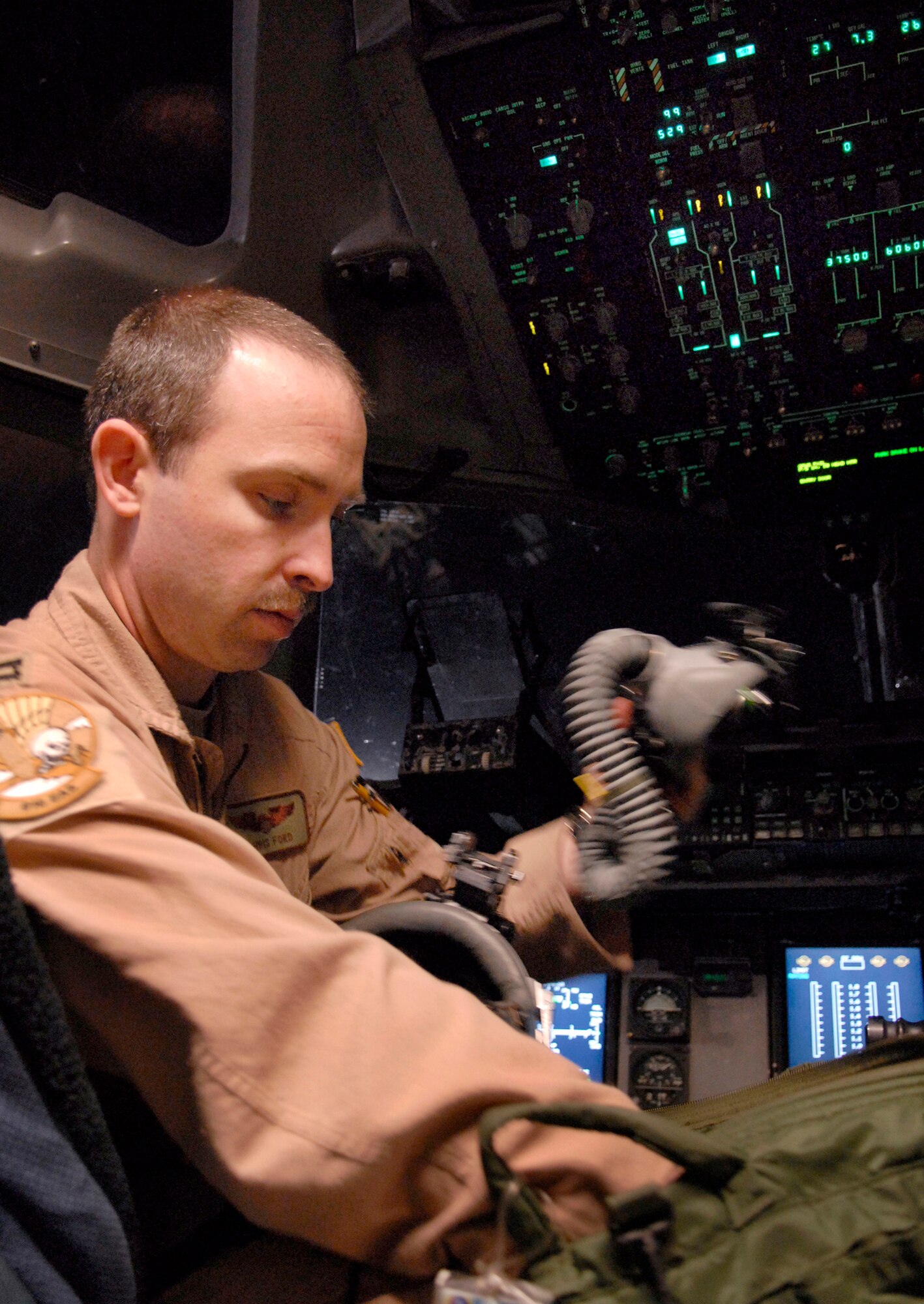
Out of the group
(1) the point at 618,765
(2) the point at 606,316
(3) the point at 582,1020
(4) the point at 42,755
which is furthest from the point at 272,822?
(2) the point at 606,316

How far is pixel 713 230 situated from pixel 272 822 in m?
1.38

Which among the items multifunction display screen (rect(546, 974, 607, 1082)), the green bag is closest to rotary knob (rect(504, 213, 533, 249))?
multifunction display screen (rect(546, 974, 607, 1082))

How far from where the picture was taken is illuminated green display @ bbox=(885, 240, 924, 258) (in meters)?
1.98

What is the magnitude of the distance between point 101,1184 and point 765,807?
1610 millimetres

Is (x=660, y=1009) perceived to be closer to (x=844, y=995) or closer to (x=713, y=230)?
(x=844, y=995)

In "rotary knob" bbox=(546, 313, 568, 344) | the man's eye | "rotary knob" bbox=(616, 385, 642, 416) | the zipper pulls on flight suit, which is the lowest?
the zipper pulls on flight suit

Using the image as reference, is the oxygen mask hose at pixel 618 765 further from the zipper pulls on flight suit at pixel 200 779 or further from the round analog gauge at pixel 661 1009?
the round analog gauge at pixel 661 1009

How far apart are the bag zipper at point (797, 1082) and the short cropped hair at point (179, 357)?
877 millimetres

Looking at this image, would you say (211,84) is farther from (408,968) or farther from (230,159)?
(408,968)

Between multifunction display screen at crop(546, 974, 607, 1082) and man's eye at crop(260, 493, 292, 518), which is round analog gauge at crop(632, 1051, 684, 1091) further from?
man's eye at crop(260, 493, 292, 518)

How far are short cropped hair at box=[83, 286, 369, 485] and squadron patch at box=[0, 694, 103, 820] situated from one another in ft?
1.44

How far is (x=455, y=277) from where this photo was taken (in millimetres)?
2201

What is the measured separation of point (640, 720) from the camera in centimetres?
126

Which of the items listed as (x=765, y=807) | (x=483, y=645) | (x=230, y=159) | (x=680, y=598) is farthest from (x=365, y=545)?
(x=765, y=807)
